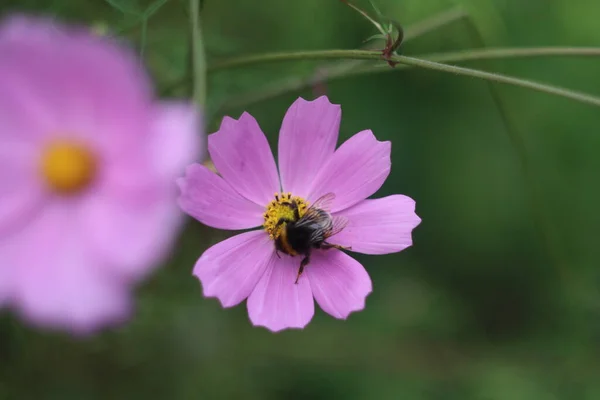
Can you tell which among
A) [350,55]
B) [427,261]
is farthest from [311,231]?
[427,261]

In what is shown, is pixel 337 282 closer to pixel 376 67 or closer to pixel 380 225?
pixel 380 225

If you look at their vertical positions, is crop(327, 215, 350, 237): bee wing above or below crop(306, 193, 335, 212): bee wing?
below

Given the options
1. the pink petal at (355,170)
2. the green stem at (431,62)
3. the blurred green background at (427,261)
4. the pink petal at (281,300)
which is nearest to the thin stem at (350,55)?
the green stem at (431,62)

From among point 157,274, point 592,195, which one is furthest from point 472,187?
point 157,274

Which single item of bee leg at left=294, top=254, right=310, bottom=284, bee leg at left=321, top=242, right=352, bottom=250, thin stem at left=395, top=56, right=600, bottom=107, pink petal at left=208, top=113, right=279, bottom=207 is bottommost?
bee leg at left=294, top=254, right=310, bottom=284

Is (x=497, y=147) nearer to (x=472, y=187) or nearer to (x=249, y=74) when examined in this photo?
(x=472, y=187)

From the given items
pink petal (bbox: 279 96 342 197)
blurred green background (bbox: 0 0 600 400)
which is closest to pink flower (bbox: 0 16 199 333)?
pink petal (bbox: 279 96 342 197)

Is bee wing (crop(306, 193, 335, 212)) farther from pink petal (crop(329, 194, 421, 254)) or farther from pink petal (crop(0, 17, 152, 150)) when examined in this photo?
pink petal (crop(0, 17, 152, 150))
